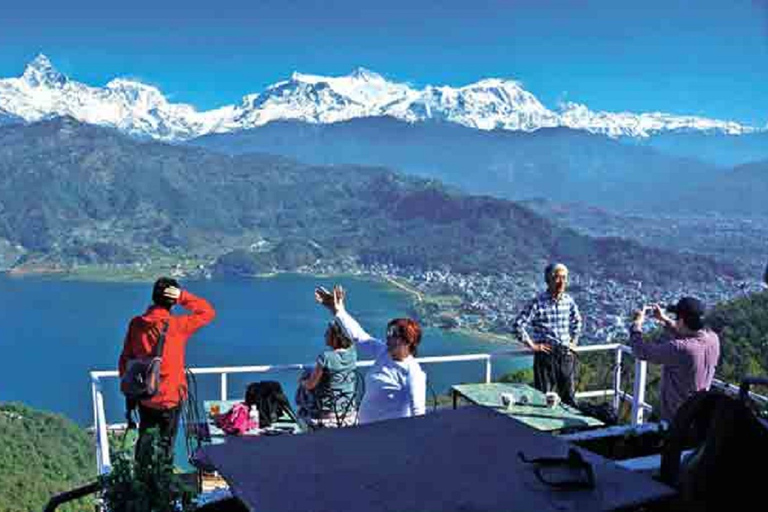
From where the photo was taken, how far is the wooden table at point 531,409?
418 centimetres

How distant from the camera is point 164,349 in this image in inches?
163

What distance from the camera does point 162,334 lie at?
414 cm

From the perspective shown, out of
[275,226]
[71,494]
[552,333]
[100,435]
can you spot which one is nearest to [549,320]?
[552,333]

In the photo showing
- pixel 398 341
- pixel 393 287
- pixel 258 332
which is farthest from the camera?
pixel 393 287

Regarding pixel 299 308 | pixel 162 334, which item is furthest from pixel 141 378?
pixel 299 308

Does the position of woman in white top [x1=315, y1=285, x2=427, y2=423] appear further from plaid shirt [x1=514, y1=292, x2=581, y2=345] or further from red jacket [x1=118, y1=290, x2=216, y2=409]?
plaid shirt [x1=514, y1=292, x2=581, y2=345]

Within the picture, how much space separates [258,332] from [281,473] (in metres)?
70.9

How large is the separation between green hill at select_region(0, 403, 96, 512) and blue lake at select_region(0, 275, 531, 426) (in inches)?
117

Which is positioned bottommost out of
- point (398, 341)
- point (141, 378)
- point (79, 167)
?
point (141, 378)

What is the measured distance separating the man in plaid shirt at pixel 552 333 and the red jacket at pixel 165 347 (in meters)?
2.25

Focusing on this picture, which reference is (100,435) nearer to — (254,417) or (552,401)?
(254,417)

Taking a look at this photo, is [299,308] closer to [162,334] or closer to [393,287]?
[393,287]

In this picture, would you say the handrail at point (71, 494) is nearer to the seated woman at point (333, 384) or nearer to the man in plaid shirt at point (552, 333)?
the seated woman at point (333, 384)

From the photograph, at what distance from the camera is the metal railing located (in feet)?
13.1
